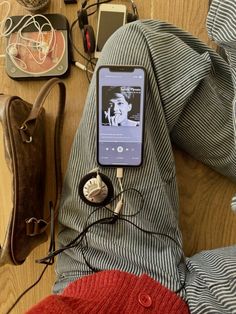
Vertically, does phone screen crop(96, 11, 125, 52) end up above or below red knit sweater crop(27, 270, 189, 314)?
above

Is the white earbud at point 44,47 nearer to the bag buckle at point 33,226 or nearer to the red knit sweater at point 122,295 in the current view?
the bag buckle at point 33,226

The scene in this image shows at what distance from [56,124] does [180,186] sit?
0.90ft

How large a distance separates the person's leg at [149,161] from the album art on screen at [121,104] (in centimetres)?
2

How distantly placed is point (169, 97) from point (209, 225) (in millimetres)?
273

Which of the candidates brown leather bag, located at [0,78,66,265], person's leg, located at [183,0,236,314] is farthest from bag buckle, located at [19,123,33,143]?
person's leg, located at [183,0,236,314]

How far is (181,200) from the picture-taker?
82 centimetres

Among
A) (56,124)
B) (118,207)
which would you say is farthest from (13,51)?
(118,207)

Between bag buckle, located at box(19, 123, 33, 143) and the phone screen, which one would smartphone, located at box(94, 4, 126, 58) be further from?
bag buckle, located at box(19, 123, 33, 143)

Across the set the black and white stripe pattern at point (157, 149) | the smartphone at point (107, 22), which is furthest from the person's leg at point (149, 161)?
the smartphone at point (107, 22)

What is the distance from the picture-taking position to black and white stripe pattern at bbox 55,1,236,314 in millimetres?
686

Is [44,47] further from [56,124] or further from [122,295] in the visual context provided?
[122,295]

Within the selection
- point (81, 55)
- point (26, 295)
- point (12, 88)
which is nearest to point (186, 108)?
point (81, 55)

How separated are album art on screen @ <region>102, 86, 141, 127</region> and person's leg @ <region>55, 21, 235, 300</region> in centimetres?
2

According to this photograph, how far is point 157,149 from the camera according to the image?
734 mm
